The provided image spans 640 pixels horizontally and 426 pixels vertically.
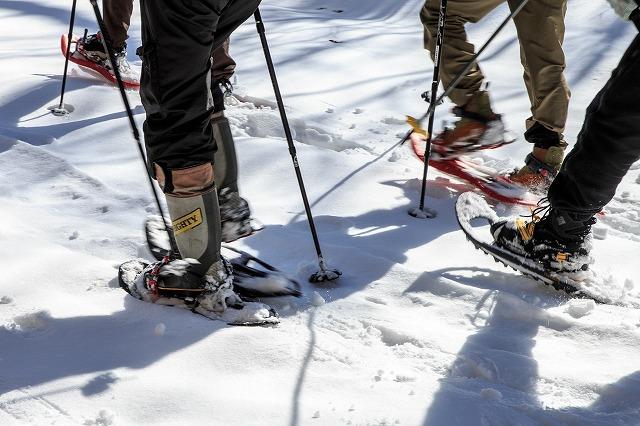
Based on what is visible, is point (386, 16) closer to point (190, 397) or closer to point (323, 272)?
point (323, 272)

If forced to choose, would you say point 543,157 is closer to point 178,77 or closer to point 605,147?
point 605,147

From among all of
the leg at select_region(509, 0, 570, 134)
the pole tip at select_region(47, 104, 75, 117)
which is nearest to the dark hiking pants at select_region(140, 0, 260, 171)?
the leg at select_region(509, 0, 570, 134)

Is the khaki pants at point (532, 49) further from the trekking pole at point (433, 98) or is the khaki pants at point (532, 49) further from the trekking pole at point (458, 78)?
the trekking pole at point (433, 98)

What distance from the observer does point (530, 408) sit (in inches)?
72.8

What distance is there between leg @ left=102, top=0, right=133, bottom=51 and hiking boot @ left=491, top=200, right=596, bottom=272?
3113 mm

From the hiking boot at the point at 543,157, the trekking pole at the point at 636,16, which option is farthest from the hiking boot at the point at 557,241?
the hiking boot at the point at 543,157

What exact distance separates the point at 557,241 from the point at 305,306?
94cm

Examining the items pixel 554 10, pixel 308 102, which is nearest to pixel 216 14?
pixel 554 10

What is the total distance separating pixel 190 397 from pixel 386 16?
6126mm

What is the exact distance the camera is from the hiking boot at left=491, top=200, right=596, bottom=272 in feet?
8.02

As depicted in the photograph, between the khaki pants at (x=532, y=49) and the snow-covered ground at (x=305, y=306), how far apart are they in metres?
0.53

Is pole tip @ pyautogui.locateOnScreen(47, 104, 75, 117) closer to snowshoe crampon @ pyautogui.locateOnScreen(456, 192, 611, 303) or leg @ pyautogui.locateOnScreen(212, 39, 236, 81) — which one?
leg @ pyautogui.locateOnScreen(212, 39, 236, 81)

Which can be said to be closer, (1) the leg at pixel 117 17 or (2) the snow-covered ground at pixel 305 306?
(2) the snow-covered ground at pixel 305 306

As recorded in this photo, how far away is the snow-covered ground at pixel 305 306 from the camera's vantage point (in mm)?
1800
